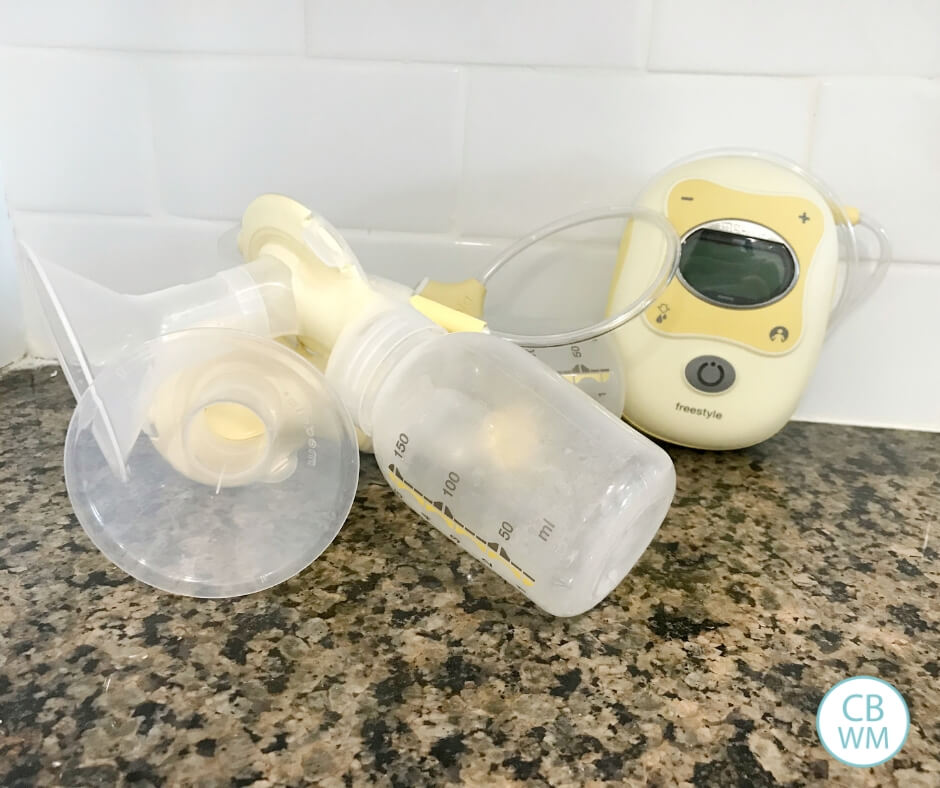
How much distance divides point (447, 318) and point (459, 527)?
0.12m

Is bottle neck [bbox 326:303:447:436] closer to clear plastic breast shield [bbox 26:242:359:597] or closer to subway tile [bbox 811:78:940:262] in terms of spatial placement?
clear plastic breast shield [bbox 26:242:359:597]

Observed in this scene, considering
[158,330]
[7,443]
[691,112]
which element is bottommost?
[7,443]

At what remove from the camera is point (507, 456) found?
0.42m

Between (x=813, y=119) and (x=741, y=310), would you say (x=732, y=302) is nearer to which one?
(x=741, y=310)

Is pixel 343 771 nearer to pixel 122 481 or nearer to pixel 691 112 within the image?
pixel 122 481

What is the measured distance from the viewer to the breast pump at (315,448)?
395mm

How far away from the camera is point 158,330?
455 millimetres

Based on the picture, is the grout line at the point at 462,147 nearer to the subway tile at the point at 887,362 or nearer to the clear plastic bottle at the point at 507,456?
the clear plastic bottle at the point at 507,456

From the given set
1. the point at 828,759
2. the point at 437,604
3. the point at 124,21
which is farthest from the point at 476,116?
the point at 828,759

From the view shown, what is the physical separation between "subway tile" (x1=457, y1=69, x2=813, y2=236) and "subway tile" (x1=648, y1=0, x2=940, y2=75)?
0.01 meters

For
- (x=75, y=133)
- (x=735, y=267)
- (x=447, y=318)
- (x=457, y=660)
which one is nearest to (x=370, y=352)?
(x=447, y=318)

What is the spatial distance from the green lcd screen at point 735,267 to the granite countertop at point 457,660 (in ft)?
0.50

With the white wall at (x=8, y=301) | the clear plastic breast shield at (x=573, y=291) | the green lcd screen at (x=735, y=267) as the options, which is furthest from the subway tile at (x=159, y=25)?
the green lcd screen at (x=735, y=267)

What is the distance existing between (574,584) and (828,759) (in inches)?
5.1
